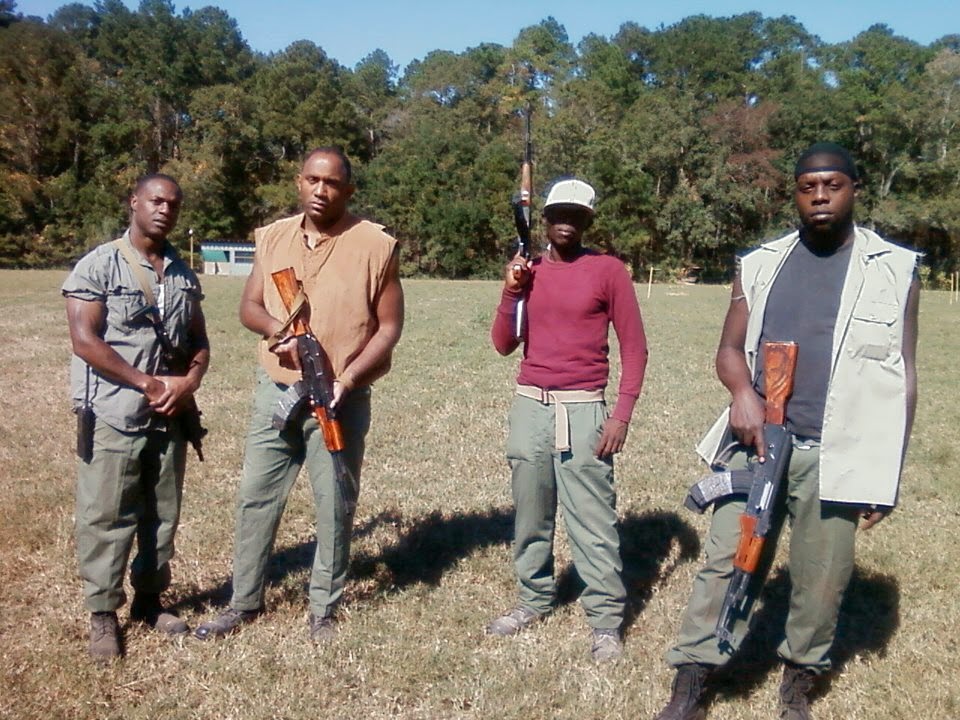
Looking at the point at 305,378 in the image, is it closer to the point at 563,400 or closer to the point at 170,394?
the point at 170,394

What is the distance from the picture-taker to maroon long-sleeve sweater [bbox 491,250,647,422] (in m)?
4.50

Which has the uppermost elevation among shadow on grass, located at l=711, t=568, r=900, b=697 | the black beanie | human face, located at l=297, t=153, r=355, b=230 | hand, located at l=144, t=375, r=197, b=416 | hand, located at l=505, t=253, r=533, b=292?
the black beanie

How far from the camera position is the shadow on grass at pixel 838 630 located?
4492mm

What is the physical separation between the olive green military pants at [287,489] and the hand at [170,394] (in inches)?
13.7

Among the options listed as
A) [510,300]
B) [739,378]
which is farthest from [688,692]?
[510,300]

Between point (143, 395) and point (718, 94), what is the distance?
6530 centimetres

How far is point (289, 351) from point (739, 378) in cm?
205

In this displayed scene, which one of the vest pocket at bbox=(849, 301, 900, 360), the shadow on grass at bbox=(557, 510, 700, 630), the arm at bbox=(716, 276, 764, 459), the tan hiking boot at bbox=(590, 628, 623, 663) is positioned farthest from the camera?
the shadow on grass at bbox=(557, 510, 700, 630)

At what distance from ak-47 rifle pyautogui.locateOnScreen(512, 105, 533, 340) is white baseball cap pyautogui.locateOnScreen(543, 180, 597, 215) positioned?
11cm

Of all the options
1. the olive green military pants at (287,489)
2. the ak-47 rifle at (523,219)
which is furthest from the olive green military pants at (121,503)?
the ak-47 rifle at (523,219)

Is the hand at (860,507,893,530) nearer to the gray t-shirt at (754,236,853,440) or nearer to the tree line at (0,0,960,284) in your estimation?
the gray t-shirt at (754,236,853,440)

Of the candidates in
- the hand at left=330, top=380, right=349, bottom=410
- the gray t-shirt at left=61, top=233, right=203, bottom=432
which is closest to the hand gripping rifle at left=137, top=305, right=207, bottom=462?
the gray t-shirt at left=61, top=233, right=203, bottom=432

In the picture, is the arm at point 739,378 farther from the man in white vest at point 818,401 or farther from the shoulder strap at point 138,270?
the shoulder strap at point 138,270

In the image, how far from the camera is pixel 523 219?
4.49 metres
